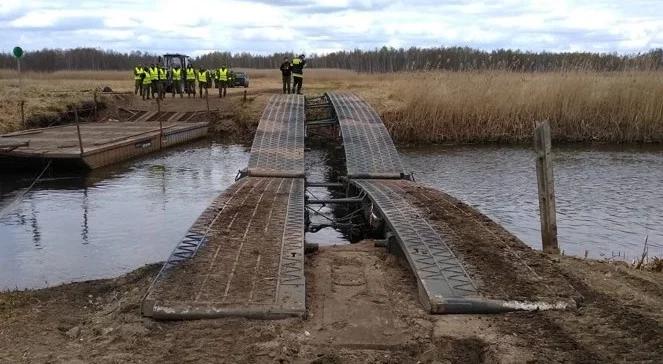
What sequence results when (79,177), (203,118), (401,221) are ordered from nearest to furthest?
(401,221) < (79,177) < (203,118)

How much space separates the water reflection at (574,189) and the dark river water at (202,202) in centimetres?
2

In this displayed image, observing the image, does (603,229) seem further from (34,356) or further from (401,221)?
(34,356)

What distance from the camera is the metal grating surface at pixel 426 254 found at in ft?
14.1

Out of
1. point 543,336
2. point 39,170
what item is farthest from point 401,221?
point 39,170

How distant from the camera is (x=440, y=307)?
4.05 metres

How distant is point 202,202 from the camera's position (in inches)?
409

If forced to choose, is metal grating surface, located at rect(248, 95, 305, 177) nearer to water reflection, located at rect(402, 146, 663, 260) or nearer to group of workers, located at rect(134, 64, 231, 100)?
water reflection, located at rect(402, 146, 663, 260)

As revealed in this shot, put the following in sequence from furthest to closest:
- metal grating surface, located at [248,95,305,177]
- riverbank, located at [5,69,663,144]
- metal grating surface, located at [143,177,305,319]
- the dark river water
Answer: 1. riverbank, located at [5,69,663,144]
2. metal grating surface, located at [248,95,305,177]
3. the dark river water
4. metal grating surface, located at [143,177,305,319]

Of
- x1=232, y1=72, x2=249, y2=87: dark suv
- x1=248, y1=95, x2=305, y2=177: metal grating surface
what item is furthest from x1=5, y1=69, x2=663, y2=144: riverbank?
x1=232, y1=72, x2=249, y2=87: dark suv

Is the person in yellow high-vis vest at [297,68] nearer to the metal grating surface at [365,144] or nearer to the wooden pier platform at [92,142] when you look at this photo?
the wooden pier platform at [92,142]

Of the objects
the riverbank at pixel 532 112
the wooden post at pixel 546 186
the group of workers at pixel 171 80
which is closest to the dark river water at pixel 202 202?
the riverbank at pixel 532 112

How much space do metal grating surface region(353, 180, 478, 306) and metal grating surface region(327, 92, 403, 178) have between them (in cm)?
253

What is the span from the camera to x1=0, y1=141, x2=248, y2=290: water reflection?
710 centimetres

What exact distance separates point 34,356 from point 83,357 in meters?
0.29
